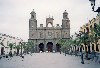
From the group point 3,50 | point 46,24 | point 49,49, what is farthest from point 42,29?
point 3,50

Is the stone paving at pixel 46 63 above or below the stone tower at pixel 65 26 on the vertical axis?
below

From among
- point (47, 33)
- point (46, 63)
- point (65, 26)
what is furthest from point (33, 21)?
point (46, 63)

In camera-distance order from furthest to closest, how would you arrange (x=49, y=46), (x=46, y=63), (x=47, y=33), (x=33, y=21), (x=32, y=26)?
(x=49, y=46), (x=47, y=33), (x=32, y=26), (x=33, y=21), (x=46, y=63)

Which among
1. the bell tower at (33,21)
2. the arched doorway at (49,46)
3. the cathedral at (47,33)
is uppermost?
the bell tower at (33,21)

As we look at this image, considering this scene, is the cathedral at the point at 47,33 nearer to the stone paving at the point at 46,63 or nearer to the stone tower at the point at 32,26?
the stone tower at the point at 32,26

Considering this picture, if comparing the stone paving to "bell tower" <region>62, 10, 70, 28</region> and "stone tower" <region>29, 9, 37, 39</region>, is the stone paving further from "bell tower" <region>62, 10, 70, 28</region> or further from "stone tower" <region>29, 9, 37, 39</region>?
"bell tower" <region>62, 10, 70, 28</region>

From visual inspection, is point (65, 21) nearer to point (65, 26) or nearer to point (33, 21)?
point (65, 26)

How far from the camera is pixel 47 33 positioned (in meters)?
114

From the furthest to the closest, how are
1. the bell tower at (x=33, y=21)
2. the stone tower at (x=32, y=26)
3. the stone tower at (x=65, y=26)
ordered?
the stone tower at (x=65, y=26) → the stone tower at (x=32, y=26) → the bell tower at (x=33, y=21)

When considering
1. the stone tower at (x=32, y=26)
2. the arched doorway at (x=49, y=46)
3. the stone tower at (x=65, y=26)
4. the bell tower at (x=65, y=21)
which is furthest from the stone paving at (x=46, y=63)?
the arched doorway at (x=49, y=46)

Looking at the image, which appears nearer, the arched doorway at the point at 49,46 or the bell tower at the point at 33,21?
the bell tower at the point at 33,21

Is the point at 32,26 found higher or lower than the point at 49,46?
higher

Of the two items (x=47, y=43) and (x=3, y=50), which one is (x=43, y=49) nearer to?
(x=47, y=43)

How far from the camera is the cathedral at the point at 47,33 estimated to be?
366 ft
